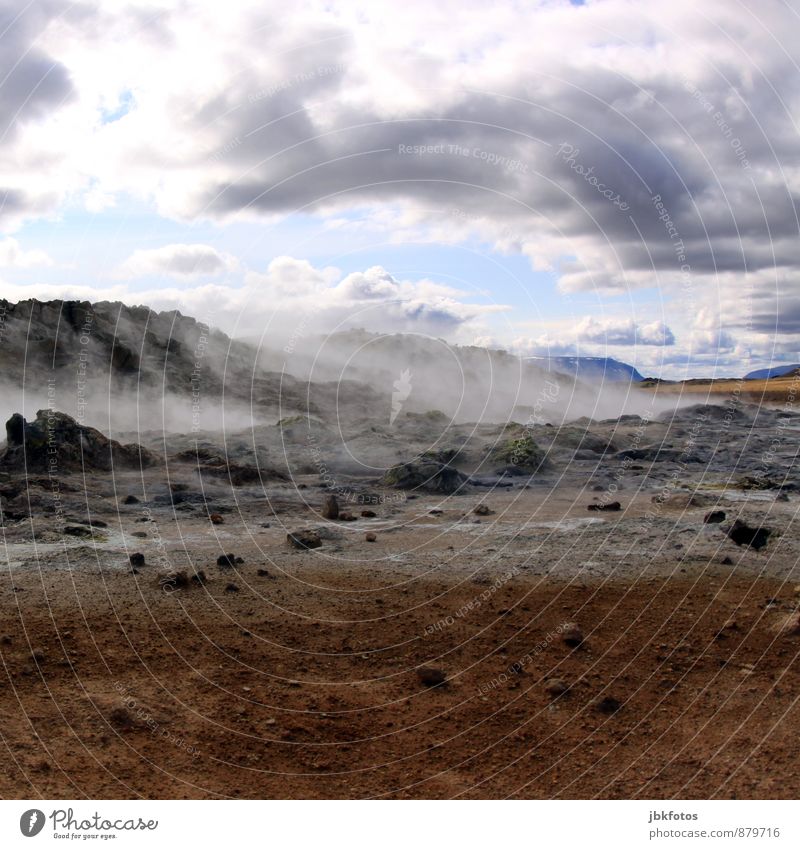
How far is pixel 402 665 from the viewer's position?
47.6ft

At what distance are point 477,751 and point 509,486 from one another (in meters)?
19.5

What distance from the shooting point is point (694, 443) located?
39938 millimetres

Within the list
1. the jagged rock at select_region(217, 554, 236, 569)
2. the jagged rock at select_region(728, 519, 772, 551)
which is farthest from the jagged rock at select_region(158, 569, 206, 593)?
the jagged rock at select_region(728, 519, 772, 551)

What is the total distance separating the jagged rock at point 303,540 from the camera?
2144 centimetres

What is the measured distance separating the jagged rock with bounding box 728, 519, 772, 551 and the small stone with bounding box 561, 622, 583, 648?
7.07 m

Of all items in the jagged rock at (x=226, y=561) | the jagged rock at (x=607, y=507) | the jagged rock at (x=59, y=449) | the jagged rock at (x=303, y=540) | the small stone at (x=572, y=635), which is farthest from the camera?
the jagged rock at (x=59, y=449)

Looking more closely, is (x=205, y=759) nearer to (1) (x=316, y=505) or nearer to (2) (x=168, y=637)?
(2) (x=168, y=637)

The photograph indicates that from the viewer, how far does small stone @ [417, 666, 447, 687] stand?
45.4 feet

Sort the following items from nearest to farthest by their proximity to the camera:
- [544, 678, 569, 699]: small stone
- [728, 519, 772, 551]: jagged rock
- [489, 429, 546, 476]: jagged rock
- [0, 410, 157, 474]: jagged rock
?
1. [544, 678, 569, 699]: small stone
2. [728, 519, 772, 551]: jagged rock
3. [0, 410, 157, 474]: jagged rock
4. [489, 429, 546, 476]: jagged rock

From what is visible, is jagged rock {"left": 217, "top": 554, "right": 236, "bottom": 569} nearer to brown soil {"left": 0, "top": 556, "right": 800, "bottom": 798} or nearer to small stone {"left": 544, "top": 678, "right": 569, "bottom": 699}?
brown soil {"left": 0, "top": 556, "right": 800, "bottom": 798}

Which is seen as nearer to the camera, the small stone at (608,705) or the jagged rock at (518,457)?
the small stone at (608,705)

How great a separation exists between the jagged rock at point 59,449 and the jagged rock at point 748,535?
71.9 feet

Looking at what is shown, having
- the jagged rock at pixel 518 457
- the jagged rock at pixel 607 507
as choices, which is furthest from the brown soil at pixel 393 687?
the jagged rock at pixel 518 457

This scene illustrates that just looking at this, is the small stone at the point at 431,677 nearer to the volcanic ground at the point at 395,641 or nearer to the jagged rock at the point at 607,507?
the volcanic ground at the point at 395,641
